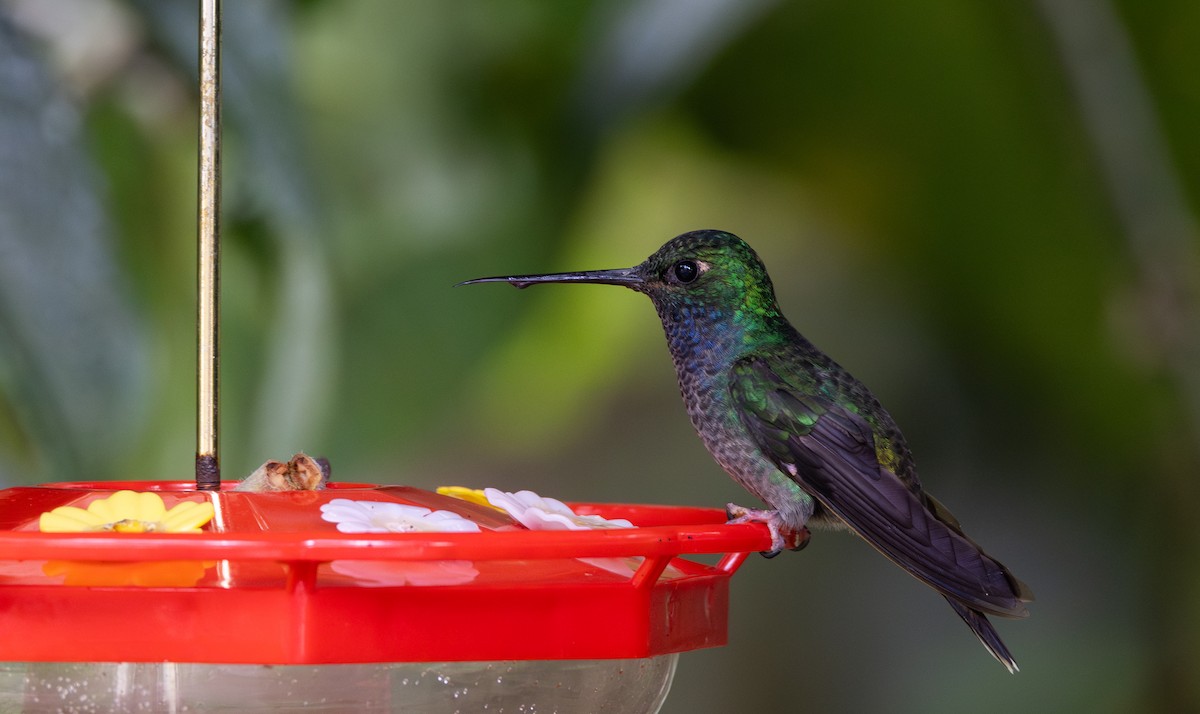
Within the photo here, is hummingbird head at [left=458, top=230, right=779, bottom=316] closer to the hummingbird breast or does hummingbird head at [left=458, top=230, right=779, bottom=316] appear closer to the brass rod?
the hummingbird breast

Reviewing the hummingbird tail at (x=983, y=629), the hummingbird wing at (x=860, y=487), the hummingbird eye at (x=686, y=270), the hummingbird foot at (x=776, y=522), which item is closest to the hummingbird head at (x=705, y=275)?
the hummingbird eye at (x=686, y=270)

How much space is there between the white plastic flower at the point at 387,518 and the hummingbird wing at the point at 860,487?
2.02 feet

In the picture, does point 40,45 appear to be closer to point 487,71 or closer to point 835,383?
point 487,71

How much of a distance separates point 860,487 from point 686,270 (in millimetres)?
455

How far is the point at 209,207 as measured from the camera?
127 centimetres

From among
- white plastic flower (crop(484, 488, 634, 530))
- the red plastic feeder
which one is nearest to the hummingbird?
white plastic flower (crop(484, 488, 634, 530))

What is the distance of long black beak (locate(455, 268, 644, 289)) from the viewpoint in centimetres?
166

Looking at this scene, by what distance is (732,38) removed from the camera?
3162 mm

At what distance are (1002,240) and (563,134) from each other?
108 centimetres

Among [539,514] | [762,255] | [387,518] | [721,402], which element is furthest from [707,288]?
[762,255]

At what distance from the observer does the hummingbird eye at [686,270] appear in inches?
78.3

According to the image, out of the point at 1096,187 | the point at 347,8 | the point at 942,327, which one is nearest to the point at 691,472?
the point at 942,327

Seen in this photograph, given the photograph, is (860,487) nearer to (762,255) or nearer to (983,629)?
(983,629)

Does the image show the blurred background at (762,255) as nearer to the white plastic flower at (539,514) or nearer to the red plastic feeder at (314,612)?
the white plastic flower at (539,514)
